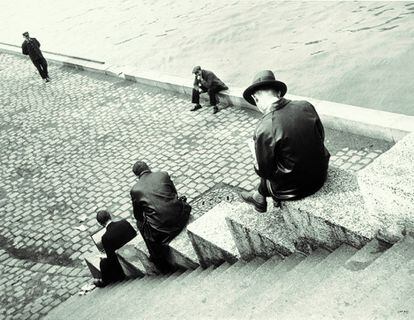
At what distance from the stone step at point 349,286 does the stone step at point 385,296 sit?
54 millimetres

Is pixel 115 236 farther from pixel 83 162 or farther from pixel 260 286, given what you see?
pixel 83 162


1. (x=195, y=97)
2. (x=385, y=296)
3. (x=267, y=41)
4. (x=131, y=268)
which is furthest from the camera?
(x=267, y=41)

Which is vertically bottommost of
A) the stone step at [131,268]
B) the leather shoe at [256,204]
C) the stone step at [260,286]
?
the stone step at [131,268]

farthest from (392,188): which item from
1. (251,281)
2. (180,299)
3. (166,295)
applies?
(166,295)

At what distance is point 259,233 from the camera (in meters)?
4.44

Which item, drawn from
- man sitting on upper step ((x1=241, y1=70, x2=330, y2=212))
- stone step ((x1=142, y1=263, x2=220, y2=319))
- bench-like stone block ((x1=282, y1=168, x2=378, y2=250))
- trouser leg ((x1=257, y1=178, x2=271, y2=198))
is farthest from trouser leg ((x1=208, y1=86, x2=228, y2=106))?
bench-like stone block ((x1=282, y1=168, x2=378, y2=250))

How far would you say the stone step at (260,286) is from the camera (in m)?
3.82

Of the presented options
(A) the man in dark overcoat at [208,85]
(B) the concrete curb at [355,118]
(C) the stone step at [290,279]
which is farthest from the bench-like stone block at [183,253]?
(A) the man in dark overcoat at [208,85]

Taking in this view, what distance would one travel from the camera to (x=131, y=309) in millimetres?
5391

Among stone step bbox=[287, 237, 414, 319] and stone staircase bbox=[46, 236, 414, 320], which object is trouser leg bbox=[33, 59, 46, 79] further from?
stone step bbox=[287, 237, 414, 319]

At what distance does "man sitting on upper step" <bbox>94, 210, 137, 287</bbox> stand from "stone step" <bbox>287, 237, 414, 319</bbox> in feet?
12.6

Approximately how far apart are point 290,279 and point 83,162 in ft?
25.2

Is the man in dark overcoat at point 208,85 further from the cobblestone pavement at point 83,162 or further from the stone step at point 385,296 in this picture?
the stone step at point 385,296

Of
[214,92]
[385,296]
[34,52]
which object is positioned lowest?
[214,92]
